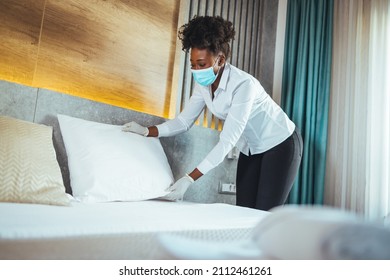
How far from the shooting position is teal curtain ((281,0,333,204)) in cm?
238

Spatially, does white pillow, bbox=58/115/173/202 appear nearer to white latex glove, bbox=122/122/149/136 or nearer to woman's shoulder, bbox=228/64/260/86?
white latex glove, bbox=122/122/149/136

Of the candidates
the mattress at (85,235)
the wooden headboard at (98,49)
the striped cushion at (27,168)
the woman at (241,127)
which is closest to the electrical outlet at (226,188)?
the woman at (241,127)

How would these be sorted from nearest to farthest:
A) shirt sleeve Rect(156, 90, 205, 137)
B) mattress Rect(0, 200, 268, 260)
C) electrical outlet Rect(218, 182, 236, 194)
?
1. mattress Rect(0, 200, 268, 260)
2. shirt sleeve Rect(156, 90, 205, 137)
3. electrical outlet Rect(218, 182, 236, 194)

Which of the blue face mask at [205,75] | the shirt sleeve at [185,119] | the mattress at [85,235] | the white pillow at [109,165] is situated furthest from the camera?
the shirt sleeve at [185,119]

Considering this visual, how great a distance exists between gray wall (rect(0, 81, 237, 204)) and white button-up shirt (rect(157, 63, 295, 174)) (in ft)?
0.61

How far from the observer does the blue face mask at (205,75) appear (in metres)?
1.63

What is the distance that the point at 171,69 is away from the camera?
85.5 inches

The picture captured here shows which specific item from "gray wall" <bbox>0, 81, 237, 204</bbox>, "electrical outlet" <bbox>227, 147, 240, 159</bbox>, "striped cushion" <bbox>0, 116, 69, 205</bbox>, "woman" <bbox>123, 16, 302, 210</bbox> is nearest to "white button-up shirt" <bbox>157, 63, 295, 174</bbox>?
"woman" <bbox>123, 16, 302, 210</bbox>

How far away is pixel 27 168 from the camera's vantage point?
1093mm

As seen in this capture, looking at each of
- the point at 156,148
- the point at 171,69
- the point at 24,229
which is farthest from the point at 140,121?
the point at 24,229

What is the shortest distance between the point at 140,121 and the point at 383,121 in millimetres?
1495

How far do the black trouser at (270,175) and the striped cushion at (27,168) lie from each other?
92 cm

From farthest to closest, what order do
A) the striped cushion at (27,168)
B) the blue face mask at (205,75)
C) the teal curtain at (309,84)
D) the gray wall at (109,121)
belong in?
1. the teal curtain at (309,84)
2. the blue face mask at (205,75)
3. the gray wall at (109,121)
4. the striped cushion at (27,168)

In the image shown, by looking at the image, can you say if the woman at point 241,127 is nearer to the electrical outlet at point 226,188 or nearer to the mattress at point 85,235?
the electrical outlet at point 226,188
